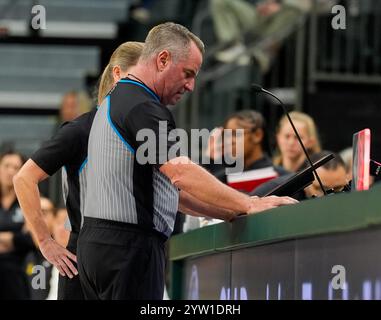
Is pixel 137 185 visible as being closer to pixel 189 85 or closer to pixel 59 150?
pixel 189 85

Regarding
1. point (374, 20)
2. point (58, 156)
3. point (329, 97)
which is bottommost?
point (58, 156)

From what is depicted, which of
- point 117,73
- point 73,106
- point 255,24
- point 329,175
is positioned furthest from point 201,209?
point 73,106

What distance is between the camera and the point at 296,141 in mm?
8242

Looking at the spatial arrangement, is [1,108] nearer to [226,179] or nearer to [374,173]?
[226,179]

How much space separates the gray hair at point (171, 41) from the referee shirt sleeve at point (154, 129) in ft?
0.94

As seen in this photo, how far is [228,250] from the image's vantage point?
17.1 ft

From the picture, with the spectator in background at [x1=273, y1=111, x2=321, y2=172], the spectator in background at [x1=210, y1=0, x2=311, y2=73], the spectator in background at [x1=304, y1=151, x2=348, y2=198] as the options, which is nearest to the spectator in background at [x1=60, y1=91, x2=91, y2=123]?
the spectator in background at [x1=210, y1=0, x2=311, y2=73]

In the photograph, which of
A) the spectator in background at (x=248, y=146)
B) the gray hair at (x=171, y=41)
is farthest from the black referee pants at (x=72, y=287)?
the spectator in background at (x=248, y=146)

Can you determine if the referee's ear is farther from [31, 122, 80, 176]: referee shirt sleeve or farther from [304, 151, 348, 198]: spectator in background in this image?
[304, 151, 348, 198]: spectator in background

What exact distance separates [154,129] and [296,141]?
3974 mm

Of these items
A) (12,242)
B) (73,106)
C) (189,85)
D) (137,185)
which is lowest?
(137,185)

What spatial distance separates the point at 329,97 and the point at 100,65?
5.20 meters

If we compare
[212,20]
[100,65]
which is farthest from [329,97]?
[100,65]

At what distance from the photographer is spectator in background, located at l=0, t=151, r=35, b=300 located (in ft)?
32.1
